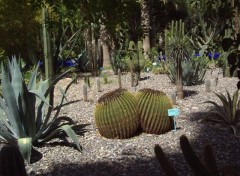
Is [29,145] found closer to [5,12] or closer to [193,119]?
[193,119]

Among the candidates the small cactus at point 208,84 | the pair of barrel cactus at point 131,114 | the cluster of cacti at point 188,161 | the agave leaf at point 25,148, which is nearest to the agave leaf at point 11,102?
the agave leaf at point 25,148

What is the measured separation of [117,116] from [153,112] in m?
0.45

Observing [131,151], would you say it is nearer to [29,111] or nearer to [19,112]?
[29,111]

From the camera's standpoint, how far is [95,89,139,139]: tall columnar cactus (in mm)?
5012

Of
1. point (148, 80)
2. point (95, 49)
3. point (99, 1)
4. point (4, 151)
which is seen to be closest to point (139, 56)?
point (148, 80)

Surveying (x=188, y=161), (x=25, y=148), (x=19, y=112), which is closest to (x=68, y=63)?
(x=19, y=112)

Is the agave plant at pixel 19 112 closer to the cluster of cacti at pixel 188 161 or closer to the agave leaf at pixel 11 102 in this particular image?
the agave leaf at pixel 11 102

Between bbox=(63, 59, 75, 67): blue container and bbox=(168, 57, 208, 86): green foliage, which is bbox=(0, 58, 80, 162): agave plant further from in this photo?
bbox=(63, 59, 75, 67): blue container

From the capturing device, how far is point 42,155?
462 centimetres

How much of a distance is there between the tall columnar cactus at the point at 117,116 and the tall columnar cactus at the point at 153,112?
94 mm

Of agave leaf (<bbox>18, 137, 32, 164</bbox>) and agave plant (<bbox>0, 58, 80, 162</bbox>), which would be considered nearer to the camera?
agave leaf (<bbox>18, 137, 32, 164</bbox>)

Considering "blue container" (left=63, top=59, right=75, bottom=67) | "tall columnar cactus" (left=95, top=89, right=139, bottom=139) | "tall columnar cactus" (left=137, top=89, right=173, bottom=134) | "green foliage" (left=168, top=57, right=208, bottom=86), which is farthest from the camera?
"blue container" (left=63, top=59, right=75, bottom=67)

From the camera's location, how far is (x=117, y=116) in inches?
197

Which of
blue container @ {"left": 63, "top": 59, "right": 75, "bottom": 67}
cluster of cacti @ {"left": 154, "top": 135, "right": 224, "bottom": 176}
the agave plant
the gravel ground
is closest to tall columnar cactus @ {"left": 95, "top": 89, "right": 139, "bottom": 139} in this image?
the gravel ground
